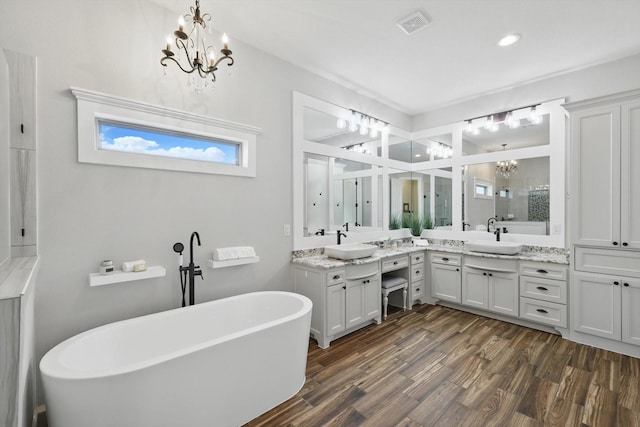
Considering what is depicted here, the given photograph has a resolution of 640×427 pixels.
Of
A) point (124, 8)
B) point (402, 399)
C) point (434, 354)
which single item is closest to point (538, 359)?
point (434, 354)

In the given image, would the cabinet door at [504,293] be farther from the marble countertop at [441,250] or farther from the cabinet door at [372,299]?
the cabinet door at [372,299]

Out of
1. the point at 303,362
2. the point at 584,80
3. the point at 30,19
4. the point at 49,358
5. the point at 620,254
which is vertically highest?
the point at 584,80

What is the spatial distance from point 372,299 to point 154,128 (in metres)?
2.78

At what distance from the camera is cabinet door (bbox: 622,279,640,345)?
2.65 metres

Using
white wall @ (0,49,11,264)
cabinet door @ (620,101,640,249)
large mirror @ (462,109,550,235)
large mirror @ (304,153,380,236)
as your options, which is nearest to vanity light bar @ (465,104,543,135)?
large mirror @ (462,109,550,235)

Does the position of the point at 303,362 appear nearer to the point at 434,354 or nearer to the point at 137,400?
the point at 137,400

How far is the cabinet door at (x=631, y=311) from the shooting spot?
8.68ft

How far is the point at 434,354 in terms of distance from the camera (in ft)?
9.06

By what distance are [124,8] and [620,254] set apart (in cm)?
477

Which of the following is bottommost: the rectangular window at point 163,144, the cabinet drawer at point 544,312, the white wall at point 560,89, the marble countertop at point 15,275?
the cabinet drawer at point 544,312

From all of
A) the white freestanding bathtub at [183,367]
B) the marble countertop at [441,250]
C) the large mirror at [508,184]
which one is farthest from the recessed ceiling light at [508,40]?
the white freestanding bathtub at [183,367]

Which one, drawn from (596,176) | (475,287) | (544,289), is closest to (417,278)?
(475,287)

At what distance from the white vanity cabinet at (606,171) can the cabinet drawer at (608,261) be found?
73 mm

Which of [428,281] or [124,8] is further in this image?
[428,281]
